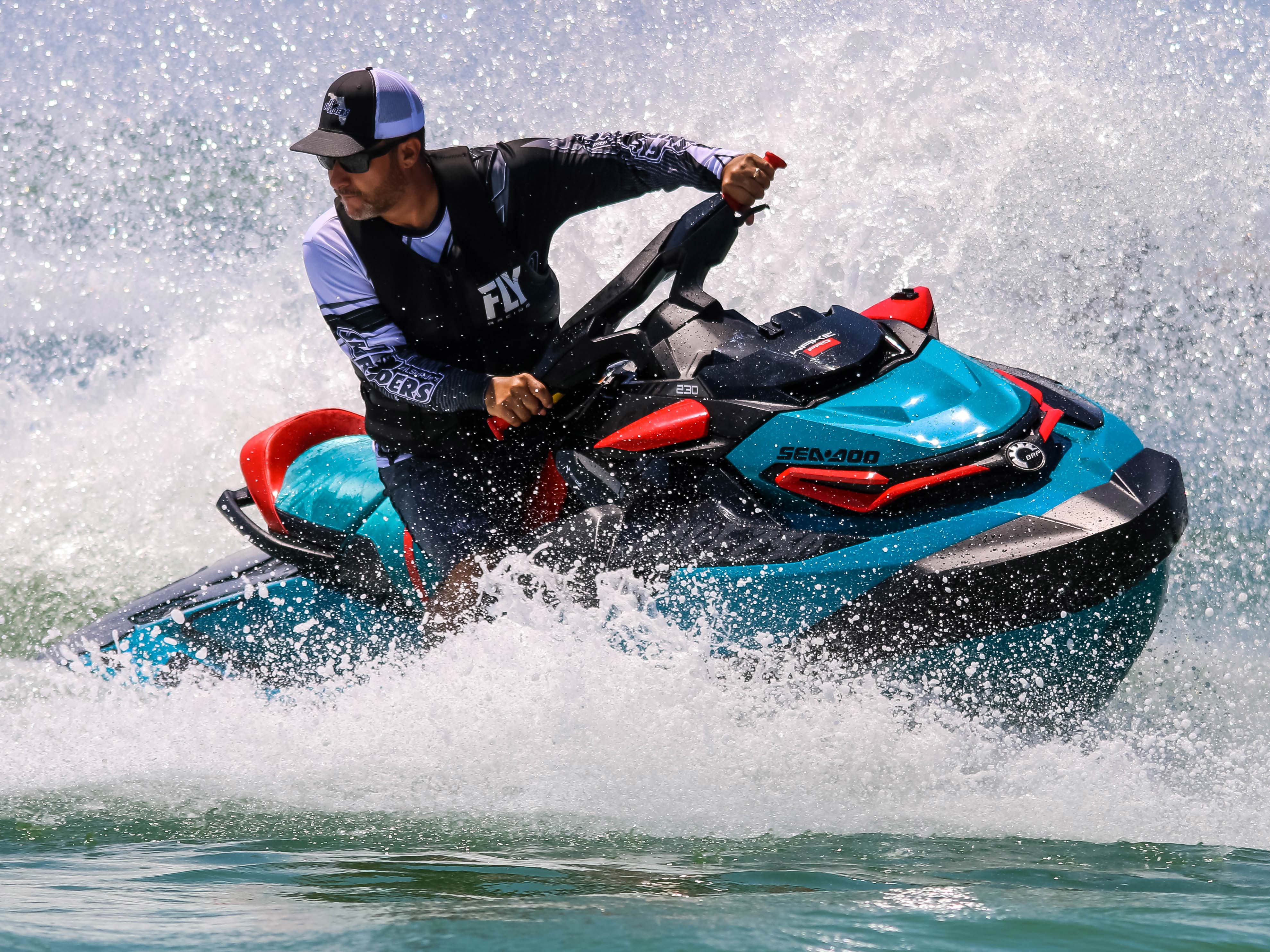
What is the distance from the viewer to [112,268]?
6316 millimetres

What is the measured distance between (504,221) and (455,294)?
0.21 meters

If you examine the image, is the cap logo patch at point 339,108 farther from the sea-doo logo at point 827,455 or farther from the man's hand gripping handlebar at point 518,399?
the sea-doo logo at point 827,455

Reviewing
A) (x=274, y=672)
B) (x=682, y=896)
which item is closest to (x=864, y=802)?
(x=682, y=896)

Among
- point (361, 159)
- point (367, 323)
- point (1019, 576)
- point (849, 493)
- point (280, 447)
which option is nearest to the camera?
point (1019, 576)

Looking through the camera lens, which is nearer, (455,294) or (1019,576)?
(1019,576)

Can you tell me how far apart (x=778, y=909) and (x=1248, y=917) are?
66cm

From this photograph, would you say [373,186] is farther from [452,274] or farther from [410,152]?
[452,274]

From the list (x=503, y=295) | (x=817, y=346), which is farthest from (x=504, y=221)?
(x=817, y=346)

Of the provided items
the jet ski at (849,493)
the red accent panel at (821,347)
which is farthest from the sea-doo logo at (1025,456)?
the red accent panel at (821,347)

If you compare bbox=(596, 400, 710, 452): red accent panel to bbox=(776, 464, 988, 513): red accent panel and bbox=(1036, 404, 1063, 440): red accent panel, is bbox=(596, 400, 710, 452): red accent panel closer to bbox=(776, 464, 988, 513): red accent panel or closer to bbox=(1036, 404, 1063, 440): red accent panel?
bbox=(776, 464, 988, 513): red accent panel

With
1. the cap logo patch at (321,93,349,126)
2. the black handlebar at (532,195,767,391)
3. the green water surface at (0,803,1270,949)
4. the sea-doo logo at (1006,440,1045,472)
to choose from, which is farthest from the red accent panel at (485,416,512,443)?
the sea-doo logo at (1006,440,1045,472)

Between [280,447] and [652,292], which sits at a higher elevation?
[652,292]

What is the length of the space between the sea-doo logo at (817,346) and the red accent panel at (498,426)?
1.99ft

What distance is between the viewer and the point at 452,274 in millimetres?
2629
